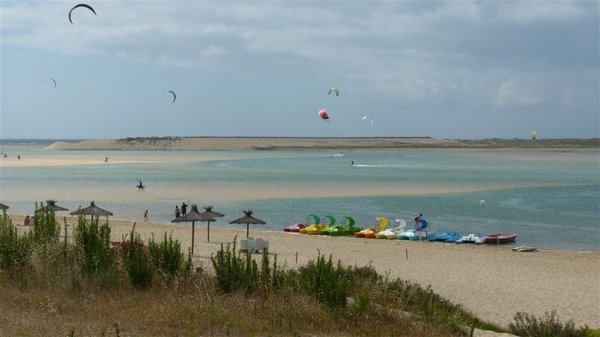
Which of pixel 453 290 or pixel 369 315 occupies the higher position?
pixel 369 315

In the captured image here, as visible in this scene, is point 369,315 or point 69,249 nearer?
point 369,315

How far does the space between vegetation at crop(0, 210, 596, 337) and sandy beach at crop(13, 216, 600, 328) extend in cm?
263

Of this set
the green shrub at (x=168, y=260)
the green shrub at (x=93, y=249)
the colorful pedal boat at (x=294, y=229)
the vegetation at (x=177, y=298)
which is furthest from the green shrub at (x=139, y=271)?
the colorful pedal boat at (x=294, y=229)

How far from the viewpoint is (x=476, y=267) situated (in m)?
17.5

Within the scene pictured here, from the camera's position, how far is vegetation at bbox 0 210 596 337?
733 cm

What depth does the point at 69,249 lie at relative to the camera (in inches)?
389

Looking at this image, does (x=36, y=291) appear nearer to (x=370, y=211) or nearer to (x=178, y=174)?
(x=370, y=211)

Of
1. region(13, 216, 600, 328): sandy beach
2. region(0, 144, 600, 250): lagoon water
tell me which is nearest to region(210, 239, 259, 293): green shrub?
region(13, 216, 600, 328): sandy beach

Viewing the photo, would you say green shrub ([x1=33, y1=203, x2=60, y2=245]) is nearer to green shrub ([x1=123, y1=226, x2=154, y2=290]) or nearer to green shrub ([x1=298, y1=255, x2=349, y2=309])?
green shrub ([x1=123, y1=226, x2=154, y2=290])

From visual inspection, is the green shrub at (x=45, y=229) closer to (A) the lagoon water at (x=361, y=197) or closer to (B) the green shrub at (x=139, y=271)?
(B) the green shrub at (x=139, y=271)

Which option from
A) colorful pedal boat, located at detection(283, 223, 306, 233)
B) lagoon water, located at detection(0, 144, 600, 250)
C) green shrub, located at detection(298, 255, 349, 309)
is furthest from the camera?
lagoon water, located at detection(0, 144, 600, 250)

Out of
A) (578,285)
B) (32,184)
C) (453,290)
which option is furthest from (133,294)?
(32,184)

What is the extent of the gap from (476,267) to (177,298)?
10.8 metres

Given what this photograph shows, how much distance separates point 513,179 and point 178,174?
2575 cm
